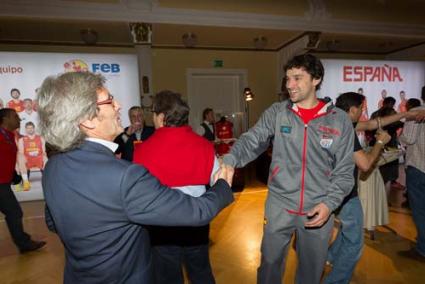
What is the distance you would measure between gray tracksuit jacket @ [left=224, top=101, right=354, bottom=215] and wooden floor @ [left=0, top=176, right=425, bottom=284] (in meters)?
1.29

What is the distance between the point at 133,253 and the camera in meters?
1.15

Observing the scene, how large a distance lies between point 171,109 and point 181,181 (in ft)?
1.47

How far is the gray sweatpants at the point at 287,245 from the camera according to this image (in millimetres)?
1808

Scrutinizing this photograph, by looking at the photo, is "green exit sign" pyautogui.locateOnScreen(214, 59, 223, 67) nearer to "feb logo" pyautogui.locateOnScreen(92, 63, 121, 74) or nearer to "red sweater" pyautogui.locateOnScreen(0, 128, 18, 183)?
"feb logo" pyautogui.locateOnScreen(92, 63, 121, 74)

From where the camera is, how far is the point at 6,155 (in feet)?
10.8

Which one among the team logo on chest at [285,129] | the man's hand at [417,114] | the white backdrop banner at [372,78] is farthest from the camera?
the white backdrop banner at [372,78]

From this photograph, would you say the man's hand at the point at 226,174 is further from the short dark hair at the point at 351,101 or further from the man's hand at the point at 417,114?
the man's hand at the point at 417,114

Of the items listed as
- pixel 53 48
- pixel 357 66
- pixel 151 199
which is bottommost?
pixel 151 199

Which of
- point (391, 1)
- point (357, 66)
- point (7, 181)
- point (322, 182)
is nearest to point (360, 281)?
point (322, 182)

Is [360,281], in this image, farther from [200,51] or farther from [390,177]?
[200,51]

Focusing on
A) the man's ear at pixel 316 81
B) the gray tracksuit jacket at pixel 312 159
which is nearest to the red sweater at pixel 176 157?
the gray tracksuit jacket at pixel 312 159

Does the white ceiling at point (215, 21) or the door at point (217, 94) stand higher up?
the white ceiling at point (215, 21)

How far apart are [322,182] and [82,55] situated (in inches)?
193

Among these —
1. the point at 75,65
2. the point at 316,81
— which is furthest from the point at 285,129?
the point at 75,65
